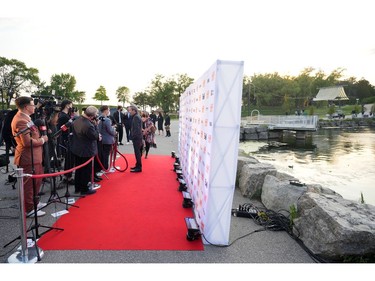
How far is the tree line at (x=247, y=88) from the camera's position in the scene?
53.6 metres

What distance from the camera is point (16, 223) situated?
3967 millimetres

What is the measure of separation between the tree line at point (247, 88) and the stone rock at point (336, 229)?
165 feet

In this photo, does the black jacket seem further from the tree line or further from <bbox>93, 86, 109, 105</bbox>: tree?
<bbox>93, 86, 109, 105</bbox>: tree

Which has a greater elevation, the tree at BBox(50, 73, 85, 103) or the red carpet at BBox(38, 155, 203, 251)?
the tree at BBox(50, 73, 85, 103)

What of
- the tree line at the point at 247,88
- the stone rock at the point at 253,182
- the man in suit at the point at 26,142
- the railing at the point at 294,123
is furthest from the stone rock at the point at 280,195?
the tree line at the point at 247,88

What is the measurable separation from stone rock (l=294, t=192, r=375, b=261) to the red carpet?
5.01 ft

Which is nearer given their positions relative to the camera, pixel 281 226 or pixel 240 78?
pixel 240 78

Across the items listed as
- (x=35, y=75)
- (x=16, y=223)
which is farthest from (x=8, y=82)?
(x=16, y=223)

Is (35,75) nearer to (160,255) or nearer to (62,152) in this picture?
(62,152)

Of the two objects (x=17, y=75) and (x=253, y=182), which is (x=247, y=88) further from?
(x=253, y=182)

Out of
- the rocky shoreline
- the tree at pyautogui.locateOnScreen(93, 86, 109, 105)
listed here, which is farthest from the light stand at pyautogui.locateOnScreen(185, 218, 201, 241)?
the tree at pyautogui.locateOnScreen(93, 86, 109, 105)

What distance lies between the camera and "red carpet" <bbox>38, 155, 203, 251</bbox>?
3455 millimetres

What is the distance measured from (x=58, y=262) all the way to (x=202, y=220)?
1944 millimetres

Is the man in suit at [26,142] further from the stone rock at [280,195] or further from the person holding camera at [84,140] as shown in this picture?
the stone rock at [280,195]
